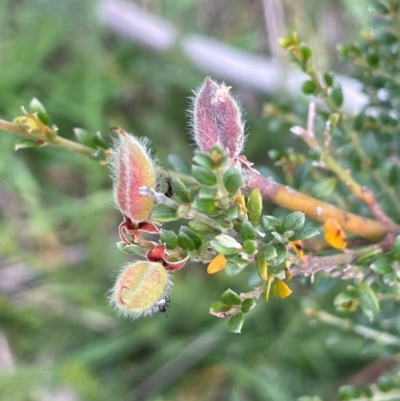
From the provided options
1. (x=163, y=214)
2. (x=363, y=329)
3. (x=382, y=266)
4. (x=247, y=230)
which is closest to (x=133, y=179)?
(x=163, y=214)

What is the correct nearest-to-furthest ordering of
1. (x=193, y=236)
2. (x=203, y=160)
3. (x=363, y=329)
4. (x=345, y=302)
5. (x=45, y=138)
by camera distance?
(x=203, y=160)
(x=193, y=236)
(x=45, y=138)
(x=345, y=302)
(x=363, y=329)

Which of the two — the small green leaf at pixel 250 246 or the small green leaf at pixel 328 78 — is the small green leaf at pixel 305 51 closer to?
the small green leaf at pixel 328 78

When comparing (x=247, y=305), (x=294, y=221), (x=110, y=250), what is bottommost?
(x=110, y=250)

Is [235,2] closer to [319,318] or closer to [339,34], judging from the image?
[339,34]

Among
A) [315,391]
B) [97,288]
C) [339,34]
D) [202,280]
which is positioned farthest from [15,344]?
[339,34]

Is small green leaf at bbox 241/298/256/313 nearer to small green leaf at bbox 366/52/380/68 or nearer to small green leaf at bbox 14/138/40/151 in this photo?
small green leaf at bbox 14/138/40/151

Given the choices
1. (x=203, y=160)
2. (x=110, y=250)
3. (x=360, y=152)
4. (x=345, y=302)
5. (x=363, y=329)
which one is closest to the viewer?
(x=203, y=160)

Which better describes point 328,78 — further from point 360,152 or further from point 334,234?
point 334,234
